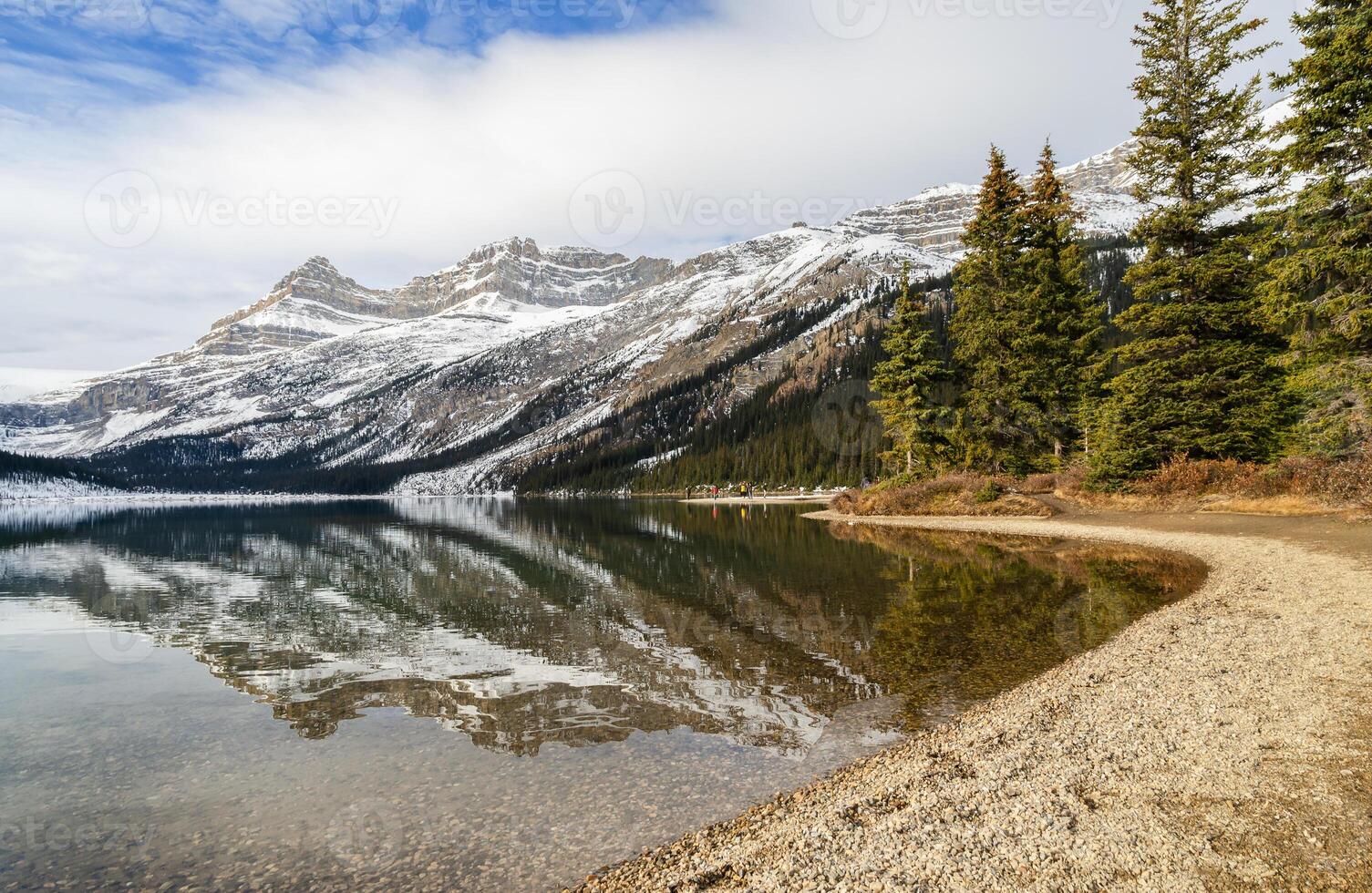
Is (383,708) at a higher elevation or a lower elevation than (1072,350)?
lower

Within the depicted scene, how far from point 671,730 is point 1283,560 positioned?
20175 millimetres

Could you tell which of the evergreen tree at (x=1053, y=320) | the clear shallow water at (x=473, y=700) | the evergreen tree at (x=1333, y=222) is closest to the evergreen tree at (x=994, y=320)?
the evergreen tree at (x=1053, y=320)

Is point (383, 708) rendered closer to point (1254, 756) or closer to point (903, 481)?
point (1254, 756)

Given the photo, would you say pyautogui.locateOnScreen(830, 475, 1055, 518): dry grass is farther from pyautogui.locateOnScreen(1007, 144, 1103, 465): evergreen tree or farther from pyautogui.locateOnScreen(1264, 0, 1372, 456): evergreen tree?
pyautogui.locateOnScreen(1264, 0, 1372, 456): evergreen tree

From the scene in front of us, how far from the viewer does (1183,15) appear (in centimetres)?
3681

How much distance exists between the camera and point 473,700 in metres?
13.3

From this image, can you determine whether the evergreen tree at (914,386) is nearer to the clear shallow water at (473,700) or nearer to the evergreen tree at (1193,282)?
the evergreen tree at (1193,282)

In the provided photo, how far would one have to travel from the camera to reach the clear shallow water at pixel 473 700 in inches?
318

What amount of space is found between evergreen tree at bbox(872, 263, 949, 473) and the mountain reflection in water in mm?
15790

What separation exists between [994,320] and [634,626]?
118 ft

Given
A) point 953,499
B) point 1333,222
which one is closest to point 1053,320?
point 953,499

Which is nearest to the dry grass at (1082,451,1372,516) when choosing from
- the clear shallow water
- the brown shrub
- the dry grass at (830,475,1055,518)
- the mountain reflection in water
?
the brown shrub

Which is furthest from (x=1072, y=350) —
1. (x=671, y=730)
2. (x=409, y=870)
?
(x=409, y=870)

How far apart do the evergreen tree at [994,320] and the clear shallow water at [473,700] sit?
19328mm
